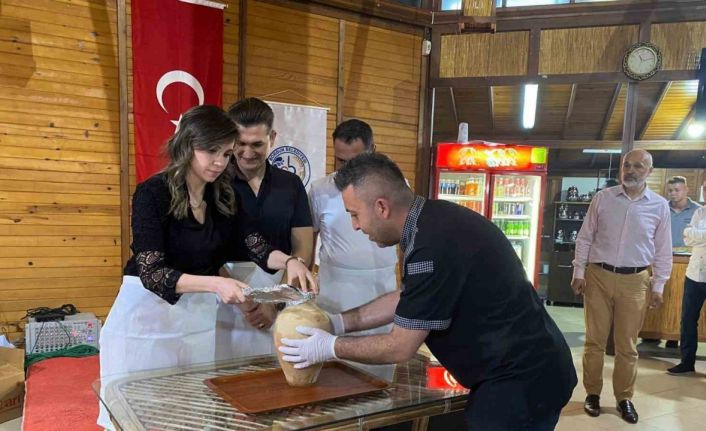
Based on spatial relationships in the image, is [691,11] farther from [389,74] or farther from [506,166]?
[389,74]

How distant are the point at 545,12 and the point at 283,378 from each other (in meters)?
5.37

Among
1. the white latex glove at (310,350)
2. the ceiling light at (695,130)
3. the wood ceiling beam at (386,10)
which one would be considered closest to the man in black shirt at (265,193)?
the white latex glove at (310,350)

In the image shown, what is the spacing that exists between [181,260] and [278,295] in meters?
0.40

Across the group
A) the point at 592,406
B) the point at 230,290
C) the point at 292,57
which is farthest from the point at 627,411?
the point at 292,57

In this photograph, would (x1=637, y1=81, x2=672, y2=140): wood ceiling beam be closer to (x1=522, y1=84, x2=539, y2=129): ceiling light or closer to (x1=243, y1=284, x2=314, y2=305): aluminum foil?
(x1=522, y1=84, x2=539, y2=129): ceiling light

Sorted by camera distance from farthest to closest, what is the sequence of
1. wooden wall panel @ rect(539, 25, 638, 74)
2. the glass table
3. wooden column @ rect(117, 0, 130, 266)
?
wooden wall panel @ rect(539, 25, 638, 74), wooden column @ rect(117, 0, 130, 266), the glass table

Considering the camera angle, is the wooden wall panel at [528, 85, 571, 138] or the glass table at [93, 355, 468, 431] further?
the wooden wall panel at [528, 85, 571, 138]

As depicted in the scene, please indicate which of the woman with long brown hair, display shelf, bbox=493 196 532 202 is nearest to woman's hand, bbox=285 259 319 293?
the woman with long brown hair

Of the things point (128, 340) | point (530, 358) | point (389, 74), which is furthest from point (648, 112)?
point (128, 340)

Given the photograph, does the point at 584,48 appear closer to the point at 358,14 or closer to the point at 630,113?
the point at 630,113

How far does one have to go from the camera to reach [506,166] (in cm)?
591

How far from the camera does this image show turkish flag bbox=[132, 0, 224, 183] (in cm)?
424

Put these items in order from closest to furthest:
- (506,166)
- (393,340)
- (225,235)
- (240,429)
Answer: (240,429), (393,340), (225,235), (506,166)

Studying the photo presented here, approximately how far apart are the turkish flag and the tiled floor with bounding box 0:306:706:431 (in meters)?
2.34
